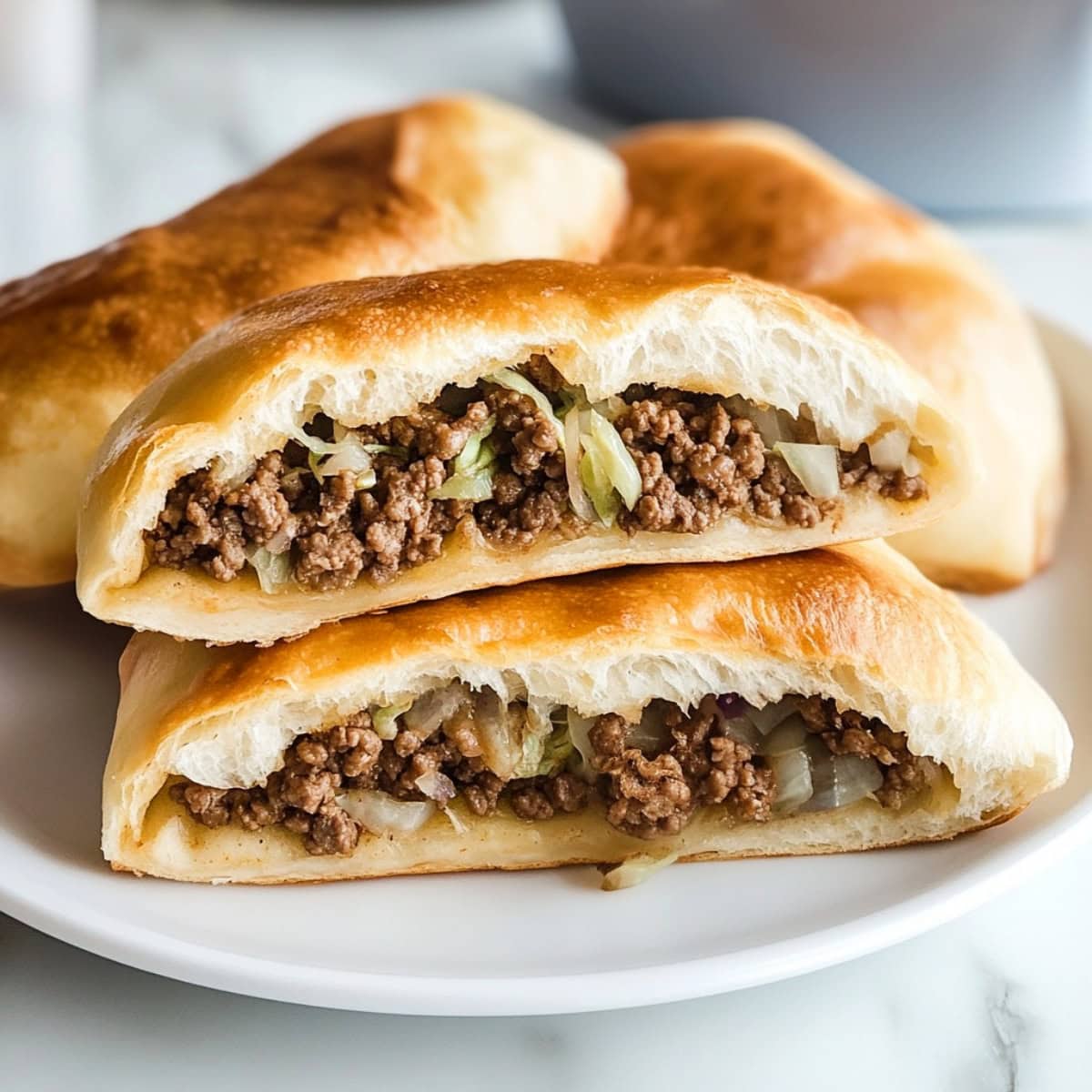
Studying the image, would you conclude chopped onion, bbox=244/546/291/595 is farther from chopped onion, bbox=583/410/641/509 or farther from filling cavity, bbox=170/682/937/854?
chopped onion, bbox=583/410/641/509

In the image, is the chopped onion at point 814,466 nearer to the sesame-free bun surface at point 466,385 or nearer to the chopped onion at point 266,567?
the sesame-free bun surface at point 466,385

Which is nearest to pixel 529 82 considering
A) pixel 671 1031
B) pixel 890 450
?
pixel 890 450

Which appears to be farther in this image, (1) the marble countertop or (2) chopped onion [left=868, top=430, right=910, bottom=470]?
(2) chopped onion [left=868, top=430, right=910, bottom=470]

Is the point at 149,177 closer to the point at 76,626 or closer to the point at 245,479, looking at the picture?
the point at 76,626

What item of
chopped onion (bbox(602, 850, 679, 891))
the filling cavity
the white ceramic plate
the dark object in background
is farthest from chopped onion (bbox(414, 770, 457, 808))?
the dark object in background

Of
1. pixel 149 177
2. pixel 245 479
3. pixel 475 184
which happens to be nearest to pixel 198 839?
pixel 245 479

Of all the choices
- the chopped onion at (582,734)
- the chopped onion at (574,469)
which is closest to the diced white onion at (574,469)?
the chopped onion at (574,469)
